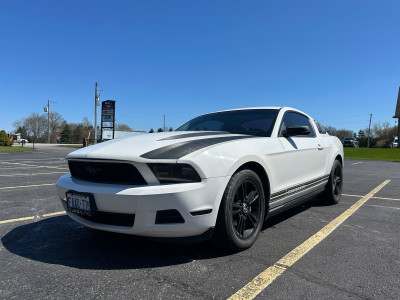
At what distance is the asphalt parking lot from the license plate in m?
0.41

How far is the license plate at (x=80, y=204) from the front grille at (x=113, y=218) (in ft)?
0.22

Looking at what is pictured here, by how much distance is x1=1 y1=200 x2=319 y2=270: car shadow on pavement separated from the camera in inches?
99.1

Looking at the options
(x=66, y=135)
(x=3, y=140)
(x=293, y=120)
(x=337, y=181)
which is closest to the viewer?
(x=293, y=120)

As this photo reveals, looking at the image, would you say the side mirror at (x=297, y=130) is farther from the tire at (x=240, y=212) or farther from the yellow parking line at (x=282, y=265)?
the yellow parking line at (x=282, y=265)

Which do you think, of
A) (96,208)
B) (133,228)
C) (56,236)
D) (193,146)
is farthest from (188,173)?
(56,236)

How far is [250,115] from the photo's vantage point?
3928 mm

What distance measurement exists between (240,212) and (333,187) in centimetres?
282

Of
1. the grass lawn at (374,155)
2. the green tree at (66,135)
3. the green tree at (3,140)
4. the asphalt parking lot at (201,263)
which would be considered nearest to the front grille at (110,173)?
the asphalt parking lot at (201,263)

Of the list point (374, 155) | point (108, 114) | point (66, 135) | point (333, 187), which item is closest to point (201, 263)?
point (333, 187)

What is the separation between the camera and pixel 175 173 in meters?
2.38

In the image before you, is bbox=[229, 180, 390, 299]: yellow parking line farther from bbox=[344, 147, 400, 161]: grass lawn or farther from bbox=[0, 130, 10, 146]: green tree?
bbox=[0, 130, 10, 146]: green tree

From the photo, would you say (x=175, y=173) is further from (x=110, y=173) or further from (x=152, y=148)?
(x=110, y=173)

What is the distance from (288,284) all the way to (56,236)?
2.44 m

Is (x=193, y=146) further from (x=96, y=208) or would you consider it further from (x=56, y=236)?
(x=56, y=236)
